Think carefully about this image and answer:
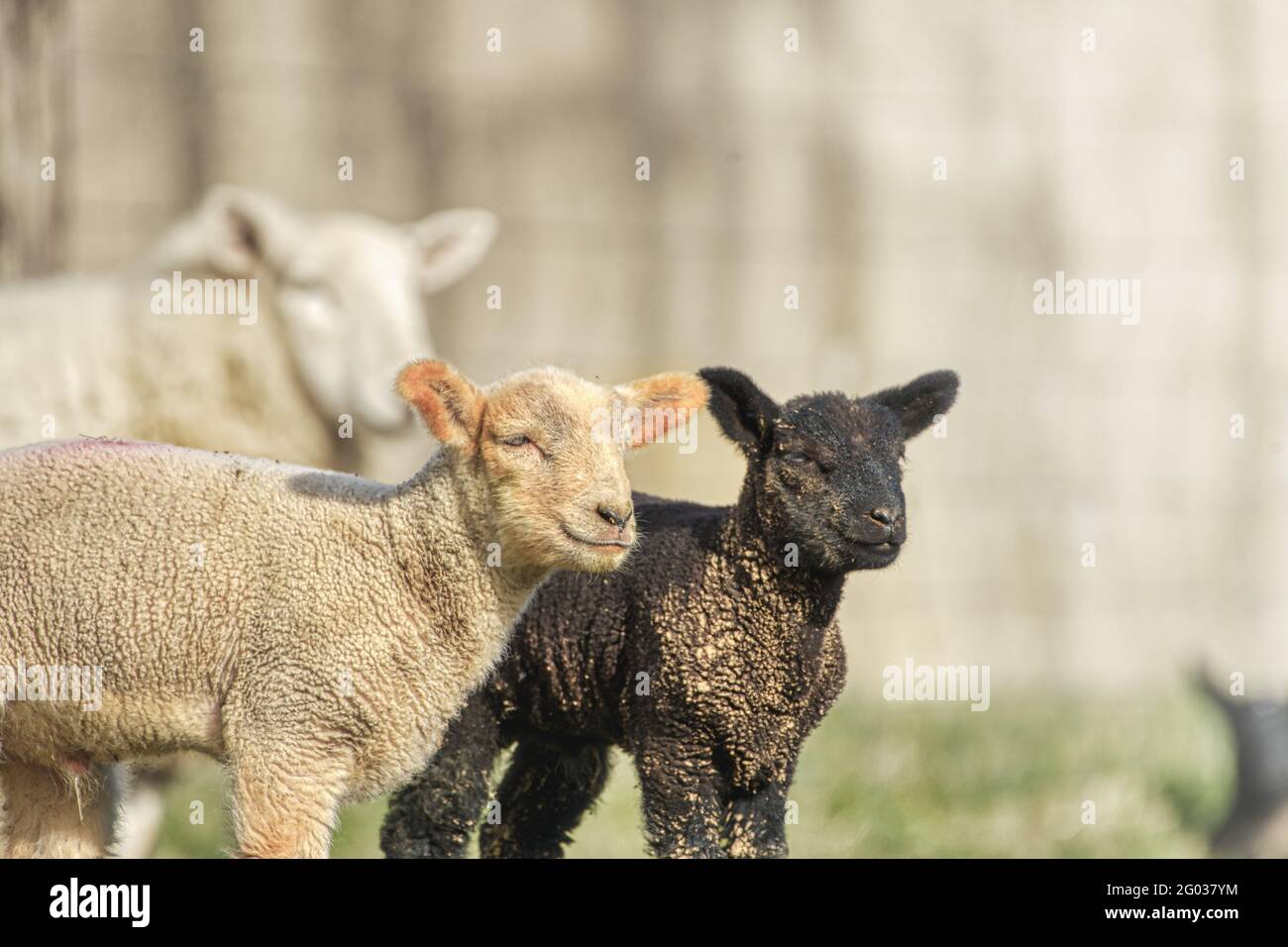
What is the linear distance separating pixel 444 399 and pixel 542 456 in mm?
285

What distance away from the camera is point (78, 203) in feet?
28.0

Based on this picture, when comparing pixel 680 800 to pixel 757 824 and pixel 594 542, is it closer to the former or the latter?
pixel 757 824

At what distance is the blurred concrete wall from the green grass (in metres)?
0.65

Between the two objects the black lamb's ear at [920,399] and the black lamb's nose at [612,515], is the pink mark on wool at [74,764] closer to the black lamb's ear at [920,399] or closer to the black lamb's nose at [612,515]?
the black lamb's nose at [612,515]

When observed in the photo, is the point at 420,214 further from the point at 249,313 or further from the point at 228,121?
the point at 249,313

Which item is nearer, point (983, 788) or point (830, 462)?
point (830, 462)

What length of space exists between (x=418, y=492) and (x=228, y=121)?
5.26 m

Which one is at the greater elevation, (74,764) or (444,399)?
(444,399)

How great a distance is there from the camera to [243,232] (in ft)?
23.9

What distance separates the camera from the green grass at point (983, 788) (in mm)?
7277

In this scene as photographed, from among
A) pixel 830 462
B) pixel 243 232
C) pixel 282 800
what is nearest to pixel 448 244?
pixel 243 232

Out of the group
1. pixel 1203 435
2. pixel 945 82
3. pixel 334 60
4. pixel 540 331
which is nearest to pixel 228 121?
pixel 334 60

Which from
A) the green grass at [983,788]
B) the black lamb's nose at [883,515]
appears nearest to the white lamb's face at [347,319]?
the green grass at [983,788]

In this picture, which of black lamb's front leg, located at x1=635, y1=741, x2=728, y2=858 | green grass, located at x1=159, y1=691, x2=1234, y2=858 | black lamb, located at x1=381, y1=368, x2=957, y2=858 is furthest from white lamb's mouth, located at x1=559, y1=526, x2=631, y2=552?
green grass, located at x1=159, y1=691, x2=1234, y2=858
